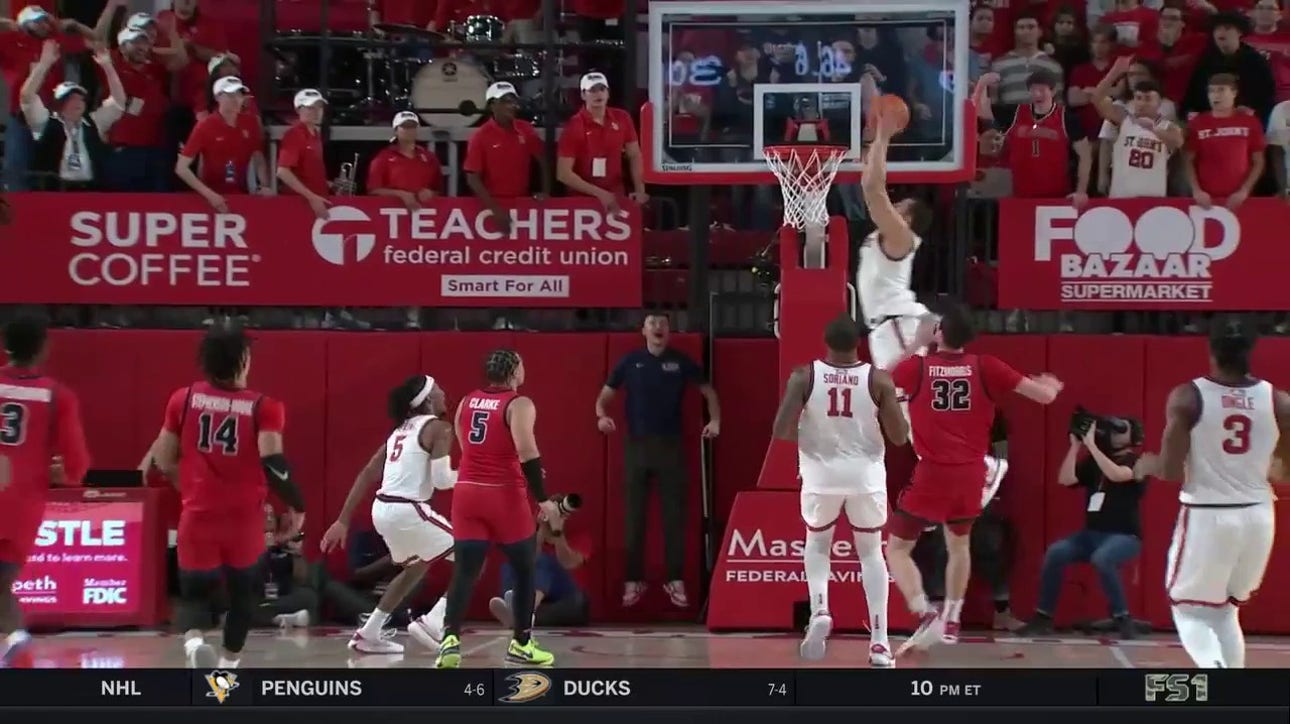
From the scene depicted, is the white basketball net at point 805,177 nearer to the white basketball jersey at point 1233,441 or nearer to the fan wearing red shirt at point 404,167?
the fan wearing red shirt at point 404,167

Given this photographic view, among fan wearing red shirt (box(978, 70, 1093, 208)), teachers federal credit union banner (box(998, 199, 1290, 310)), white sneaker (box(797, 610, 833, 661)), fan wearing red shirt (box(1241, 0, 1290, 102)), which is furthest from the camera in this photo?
fan wearing red shirt (box(1241, 0, 1290, 102))

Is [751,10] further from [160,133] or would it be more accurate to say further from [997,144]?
[160,133]

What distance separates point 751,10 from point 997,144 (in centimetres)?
238

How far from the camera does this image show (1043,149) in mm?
14883

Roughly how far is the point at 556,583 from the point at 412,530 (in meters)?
1.98

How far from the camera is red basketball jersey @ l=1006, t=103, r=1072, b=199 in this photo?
14.9 metres

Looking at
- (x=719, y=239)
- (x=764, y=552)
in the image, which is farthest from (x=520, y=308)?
(x=764, y=552)

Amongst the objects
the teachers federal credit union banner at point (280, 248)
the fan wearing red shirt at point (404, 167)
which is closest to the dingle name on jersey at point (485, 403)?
the teachers federal credit union banner at point (280, 248)

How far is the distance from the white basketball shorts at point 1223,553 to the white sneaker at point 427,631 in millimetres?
4798

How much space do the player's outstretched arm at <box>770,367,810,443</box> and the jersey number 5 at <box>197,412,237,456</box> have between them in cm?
325

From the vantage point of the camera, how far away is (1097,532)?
13875mm
